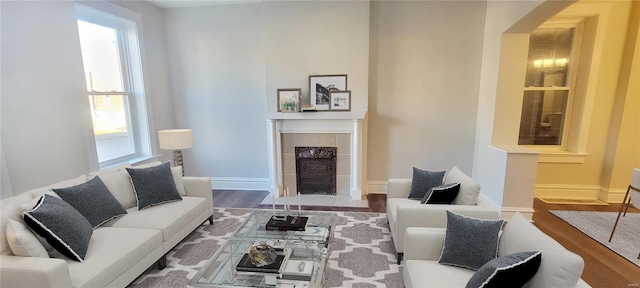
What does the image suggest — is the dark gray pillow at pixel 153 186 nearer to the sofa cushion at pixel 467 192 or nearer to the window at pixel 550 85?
the sofa cushion at pixel 467 192

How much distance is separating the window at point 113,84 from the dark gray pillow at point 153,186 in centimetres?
119

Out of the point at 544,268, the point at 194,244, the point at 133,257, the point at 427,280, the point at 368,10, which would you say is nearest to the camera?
the point at 544,268

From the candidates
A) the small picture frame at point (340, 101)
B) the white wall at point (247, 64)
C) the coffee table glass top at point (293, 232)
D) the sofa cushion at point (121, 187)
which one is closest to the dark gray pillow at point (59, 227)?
the sofa cushion at point (121, 187)

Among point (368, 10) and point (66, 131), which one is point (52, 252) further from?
point (368, 10)

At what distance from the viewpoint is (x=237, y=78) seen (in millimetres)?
4457

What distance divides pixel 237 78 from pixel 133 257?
10.0 ft

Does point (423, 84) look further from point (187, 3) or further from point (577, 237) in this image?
point (187, 3)

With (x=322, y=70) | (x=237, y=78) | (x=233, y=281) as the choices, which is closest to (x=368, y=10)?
(x=322, y=70)

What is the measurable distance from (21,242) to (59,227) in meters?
0.18

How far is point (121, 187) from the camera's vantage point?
2.77 metres

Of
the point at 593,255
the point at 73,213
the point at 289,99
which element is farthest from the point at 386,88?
the point at 73,213

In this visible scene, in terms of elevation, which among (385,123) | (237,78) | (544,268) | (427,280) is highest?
(237,78)

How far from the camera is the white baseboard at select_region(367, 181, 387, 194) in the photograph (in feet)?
14.9

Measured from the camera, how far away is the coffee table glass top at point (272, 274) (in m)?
1.85
